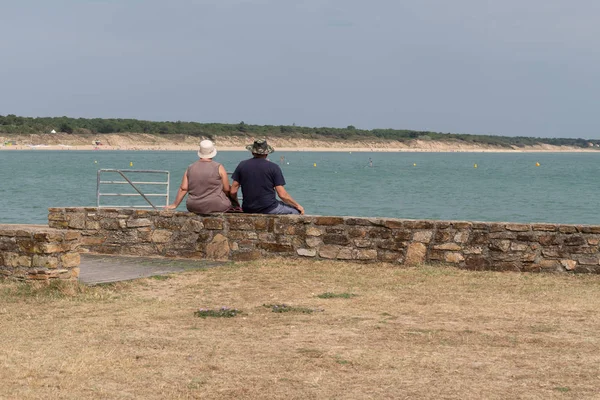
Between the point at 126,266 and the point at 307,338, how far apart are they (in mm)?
4177

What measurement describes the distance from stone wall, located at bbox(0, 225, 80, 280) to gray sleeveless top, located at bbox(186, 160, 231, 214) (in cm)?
217

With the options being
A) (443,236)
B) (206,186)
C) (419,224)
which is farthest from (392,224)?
(206,186)

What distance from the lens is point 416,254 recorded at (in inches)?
419

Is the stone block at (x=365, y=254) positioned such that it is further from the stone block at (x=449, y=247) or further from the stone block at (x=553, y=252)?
the stone block at (x=553, y=252)

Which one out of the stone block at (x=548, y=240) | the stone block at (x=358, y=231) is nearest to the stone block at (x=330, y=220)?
the stone block at (x=358, y=231)

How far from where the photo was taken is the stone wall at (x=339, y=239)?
34.1ft

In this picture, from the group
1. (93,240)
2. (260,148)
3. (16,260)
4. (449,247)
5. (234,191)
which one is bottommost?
(93,240)

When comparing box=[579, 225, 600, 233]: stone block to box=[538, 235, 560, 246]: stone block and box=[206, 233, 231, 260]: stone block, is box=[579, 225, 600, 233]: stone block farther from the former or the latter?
box=[206, 233, 231, 260]: stone block

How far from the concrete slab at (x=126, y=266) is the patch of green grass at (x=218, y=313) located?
1.76m

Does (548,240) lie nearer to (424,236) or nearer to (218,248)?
(424,236)

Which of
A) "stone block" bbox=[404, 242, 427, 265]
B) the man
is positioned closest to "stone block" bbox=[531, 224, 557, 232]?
"stone block" bbox=[404, 242, 427, 265]

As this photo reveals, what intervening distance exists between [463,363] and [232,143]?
157 m

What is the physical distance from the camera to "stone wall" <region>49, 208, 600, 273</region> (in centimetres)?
1039

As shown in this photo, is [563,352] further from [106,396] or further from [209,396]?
[106,396]
